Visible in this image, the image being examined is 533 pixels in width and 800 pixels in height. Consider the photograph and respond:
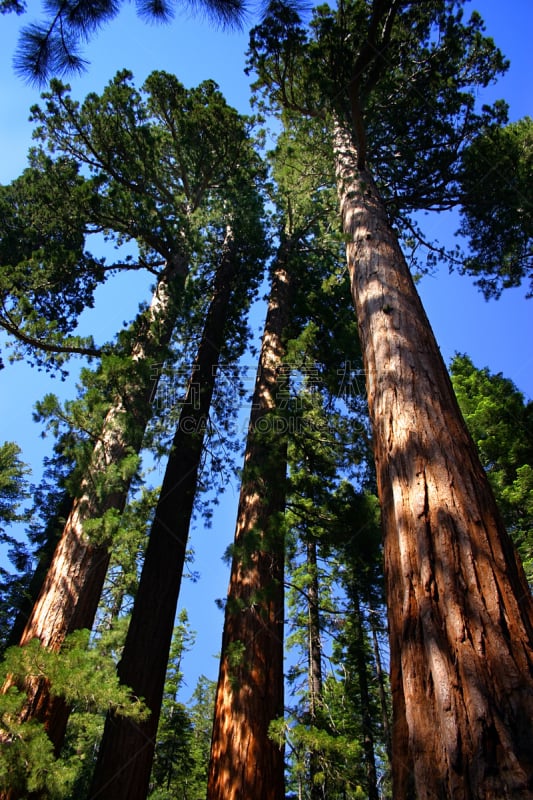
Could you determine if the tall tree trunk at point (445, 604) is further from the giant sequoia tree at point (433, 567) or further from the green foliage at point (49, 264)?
the green foliage at point (49, 264)

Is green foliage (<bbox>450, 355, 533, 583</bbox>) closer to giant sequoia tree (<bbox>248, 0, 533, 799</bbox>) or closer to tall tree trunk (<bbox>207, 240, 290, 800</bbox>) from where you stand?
tall tree trunk (<bbox>207, 240, 290, 800</bbox>)

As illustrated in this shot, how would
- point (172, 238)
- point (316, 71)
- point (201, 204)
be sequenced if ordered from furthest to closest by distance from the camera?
point (201, 204)
point (172, 238)
point (316, 71)

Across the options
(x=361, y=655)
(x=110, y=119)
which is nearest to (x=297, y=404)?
(x=110, y=119)

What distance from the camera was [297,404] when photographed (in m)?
6.33

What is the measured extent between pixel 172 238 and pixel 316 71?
379cm

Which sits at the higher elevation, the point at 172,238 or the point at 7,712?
the point at 172,238

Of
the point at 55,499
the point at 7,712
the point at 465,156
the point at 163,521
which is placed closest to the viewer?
the point at 7,712

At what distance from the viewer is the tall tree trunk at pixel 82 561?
411 cm

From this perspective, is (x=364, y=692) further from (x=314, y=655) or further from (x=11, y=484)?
(x=11, y=484)

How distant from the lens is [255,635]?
181 inches

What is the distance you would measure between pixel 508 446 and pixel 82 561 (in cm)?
829

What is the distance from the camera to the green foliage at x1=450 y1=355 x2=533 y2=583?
817cm

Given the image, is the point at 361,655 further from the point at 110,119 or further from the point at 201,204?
the point at 110,119

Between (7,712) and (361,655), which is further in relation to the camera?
(361,655)
